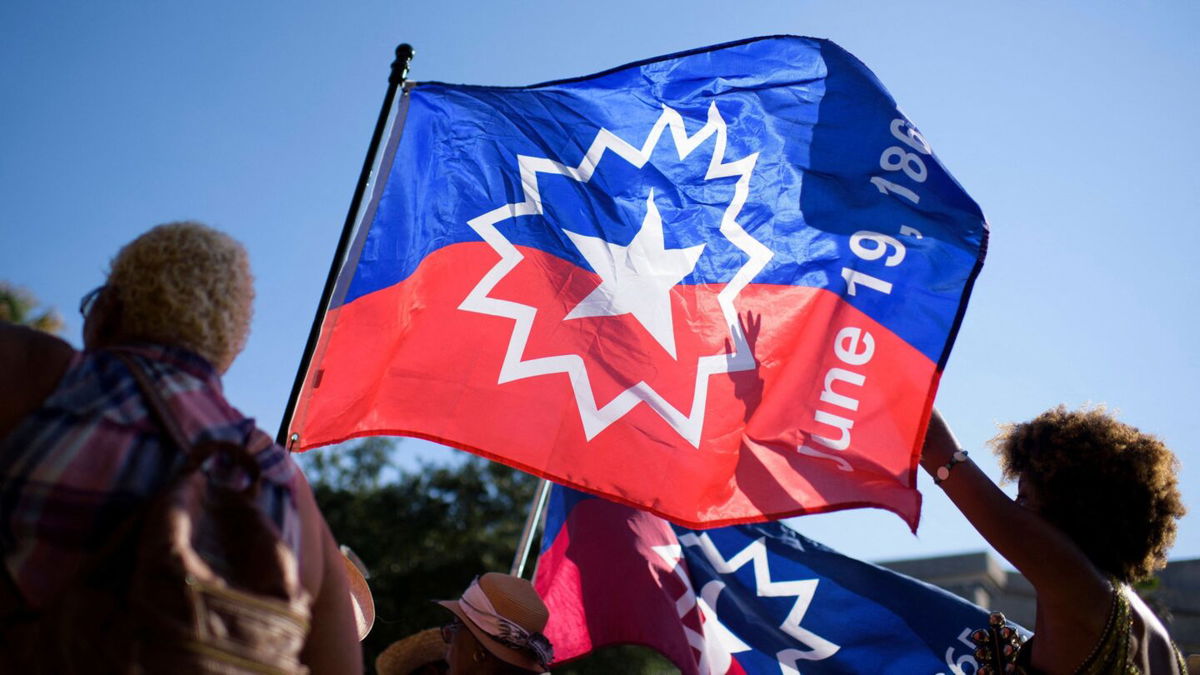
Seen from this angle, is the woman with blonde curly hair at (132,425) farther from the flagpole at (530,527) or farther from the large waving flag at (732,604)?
the large waving flag at (732,604)

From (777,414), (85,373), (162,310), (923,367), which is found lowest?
(85,373)

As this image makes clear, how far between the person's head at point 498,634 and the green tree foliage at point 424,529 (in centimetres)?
1491

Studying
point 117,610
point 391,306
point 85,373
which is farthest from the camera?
point 391,306

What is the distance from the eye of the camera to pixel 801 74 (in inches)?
188

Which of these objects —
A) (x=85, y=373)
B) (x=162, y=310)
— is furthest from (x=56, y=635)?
(x=162, y=310)

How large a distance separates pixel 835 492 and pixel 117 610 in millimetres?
2764

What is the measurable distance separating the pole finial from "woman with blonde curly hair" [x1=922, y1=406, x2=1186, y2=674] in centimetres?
242

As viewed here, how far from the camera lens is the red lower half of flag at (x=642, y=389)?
13.1ft

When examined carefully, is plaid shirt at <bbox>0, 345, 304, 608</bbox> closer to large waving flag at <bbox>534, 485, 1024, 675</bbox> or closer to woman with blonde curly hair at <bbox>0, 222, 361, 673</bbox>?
woman with blonde curly hair at <bbox>0, 222, 361, 673</bbox>

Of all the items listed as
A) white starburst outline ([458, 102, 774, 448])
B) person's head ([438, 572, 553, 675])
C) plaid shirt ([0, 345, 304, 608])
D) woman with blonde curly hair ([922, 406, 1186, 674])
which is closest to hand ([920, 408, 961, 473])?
woman with blonde curly hair ([922, 406, 1186, 674])

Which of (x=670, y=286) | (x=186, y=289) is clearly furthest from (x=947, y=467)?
(x=186, y=289)

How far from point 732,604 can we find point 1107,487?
9.12 feet

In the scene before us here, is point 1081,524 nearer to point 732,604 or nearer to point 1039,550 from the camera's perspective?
point 1039,550

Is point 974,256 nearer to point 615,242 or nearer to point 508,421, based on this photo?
point 615,242
